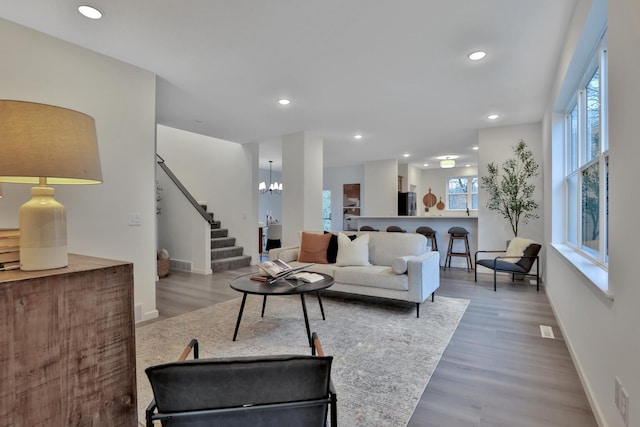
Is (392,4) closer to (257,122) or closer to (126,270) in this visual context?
(126,270)

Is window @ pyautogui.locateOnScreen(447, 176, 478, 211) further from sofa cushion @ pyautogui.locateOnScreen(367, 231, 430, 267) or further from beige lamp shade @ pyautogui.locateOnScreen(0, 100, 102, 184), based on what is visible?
beige lamp shade @ pyautogui.locateOnScreen(0, 100, 102, 184)

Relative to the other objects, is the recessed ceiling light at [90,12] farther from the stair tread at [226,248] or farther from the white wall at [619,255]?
the stair tread at [226,248]

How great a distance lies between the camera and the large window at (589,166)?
2102mm

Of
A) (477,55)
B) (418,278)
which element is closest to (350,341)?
(418,278)

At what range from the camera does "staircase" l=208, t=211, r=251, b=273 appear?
6176 millimetres

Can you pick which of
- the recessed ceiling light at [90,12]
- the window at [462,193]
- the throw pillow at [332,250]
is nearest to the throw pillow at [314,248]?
the throw pillow at [332,250]

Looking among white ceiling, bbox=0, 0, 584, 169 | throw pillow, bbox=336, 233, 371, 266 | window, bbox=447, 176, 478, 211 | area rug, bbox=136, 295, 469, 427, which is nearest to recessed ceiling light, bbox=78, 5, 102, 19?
white ceiling, bbox=0, 0, 584, 169

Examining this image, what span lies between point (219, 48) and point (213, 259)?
169 inches

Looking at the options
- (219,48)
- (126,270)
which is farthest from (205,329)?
(219,48)

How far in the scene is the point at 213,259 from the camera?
6246mm

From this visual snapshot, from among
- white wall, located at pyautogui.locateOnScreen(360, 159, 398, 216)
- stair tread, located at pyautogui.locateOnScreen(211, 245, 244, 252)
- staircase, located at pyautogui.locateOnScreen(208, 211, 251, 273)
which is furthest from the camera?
white wall, located at pyautogui.locateOnScreen(360, 159, 398, 216)

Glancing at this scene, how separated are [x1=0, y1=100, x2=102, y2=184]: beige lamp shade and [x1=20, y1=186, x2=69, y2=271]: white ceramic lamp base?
4.4 inches

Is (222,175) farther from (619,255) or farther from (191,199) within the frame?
(619,255)

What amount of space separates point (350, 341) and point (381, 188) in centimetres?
685
